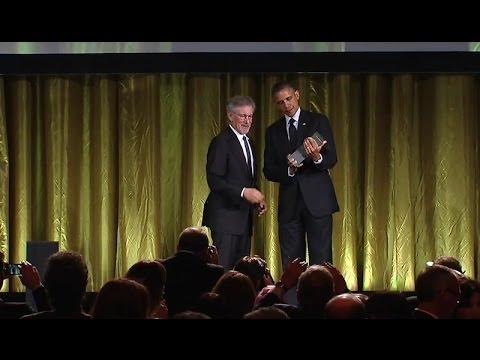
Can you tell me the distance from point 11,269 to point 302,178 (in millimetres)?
2614

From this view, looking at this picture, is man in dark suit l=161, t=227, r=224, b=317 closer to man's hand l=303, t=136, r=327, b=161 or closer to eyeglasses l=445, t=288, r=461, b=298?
eyeglasses l=445, t=288, r=461, b=298

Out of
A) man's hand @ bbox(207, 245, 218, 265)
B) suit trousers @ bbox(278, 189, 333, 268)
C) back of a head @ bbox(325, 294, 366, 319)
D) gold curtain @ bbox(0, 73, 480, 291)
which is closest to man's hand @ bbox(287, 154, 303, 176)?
suit trousers @ bbox(278, 189, 333, 268)

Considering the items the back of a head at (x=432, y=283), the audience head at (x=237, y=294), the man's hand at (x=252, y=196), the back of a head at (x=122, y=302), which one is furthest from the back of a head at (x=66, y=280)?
the man's hand at (x=252, y=196)

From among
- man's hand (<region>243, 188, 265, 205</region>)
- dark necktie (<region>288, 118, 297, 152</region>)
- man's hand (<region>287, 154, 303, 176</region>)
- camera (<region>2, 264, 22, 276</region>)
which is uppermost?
dark necktie (<region>288, 118, 297, 152</region>)

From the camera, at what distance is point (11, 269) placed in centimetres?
350

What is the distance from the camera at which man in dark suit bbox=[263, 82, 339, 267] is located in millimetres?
5723

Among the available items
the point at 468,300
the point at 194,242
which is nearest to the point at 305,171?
the point at 194,242

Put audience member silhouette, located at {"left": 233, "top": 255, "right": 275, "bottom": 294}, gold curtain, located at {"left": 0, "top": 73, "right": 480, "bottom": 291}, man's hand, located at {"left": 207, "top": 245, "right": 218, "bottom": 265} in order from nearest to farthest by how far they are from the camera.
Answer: audience member silhouette, located at {"left": 233, "top": 255, "right": 275, "bottom": 294} < man's hand, located at {"left": 207, "top": 245, "right": 218, "bottom": 265} < gold curtain, located at {"left": 0, "top": 73, "right": 480, "bottom": 291}

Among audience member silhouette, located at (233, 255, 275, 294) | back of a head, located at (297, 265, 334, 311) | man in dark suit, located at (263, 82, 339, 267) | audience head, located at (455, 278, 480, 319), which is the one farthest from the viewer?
man in dark suit, located at (263, 82, 339, 267)

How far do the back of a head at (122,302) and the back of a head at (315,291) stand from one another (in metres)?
0.63

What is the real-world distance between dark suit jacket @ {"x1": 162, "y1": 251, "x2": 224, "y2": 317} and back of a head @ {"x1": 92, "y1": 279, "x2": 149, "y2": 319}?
1196 mm

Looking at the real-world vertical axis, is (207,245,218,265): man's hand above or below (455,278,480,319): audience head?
above

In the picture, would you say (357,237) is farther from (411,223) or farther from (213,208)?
(213,208)
